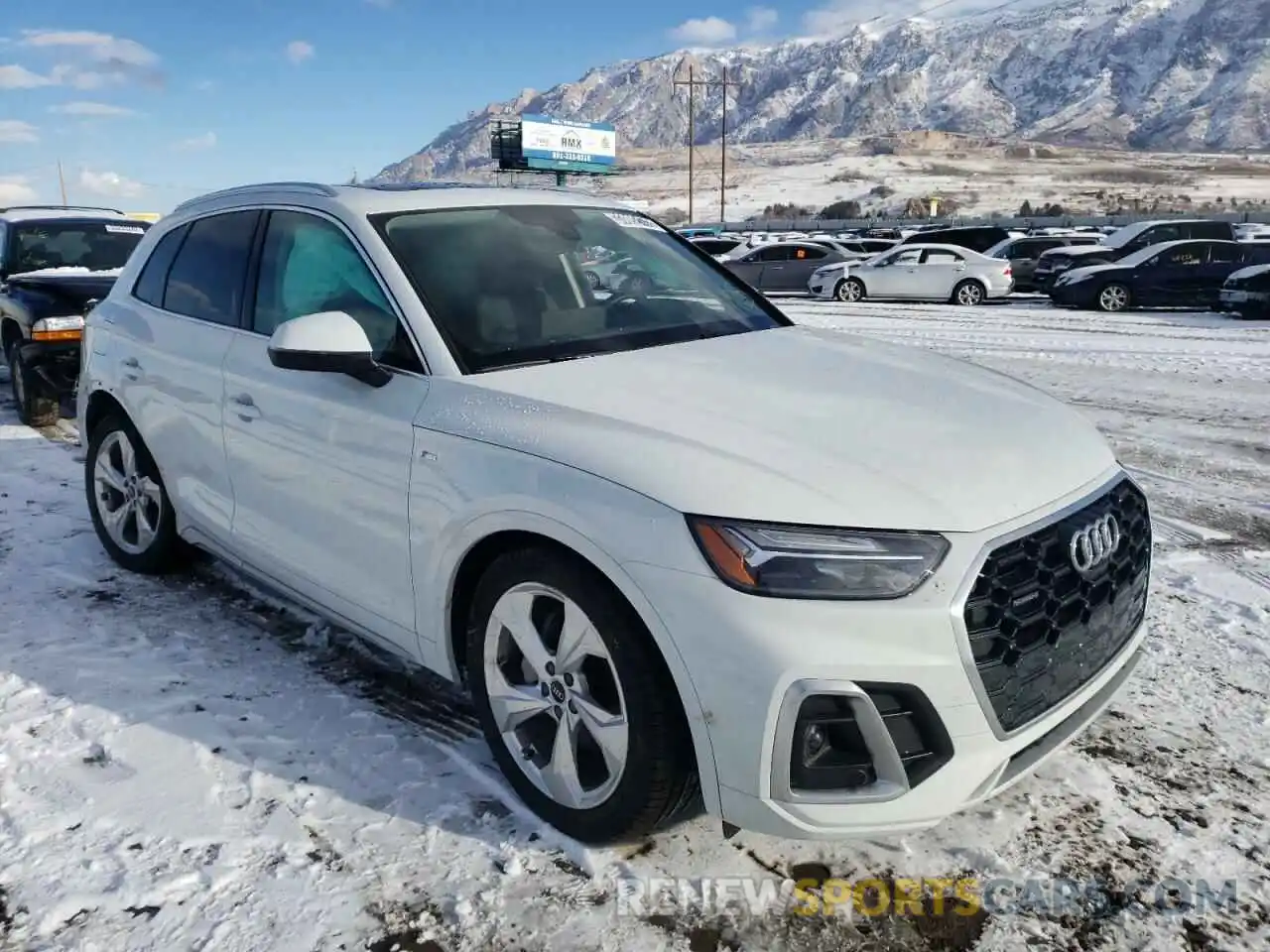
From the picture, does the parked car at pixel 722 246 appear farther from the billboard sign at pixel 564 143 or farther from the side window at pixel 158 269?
the billboard sign at pixel 564 143

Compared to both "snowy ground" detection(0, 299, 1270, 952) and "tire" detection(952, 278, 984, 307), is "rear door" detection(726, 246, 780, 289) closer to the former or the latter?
"tire" detection(952, 278, 984, 307)

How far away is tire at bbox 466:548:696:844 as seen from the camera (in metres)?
2.45

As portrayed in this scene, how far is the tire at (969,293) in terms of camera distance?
843 inches

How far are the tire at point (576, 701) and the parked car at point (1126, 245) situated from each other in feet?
70.7

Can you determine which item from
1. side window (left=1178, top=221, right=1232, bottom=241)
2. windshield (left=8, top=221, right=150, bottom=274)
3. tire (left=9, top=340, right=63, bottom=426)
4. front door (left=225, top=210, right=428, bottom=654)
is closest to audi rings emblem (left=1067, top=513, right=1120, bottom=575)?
front door (left=225, top=210, right=428, bottom=654)

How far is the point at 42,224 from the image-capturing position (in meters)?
9.80

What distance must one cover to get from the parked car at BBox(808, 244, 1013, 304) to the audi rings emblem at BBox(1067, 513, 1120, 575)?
20.0 meters

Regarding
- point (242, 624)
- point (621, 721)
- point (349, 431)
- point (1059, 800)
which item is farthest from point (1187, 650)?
point (242, 624)

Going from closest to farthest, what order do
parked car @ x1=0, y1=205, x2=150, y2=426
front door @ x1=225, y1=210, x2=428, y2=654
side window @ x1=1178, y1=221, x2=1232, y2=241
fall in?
1. front door @ x1=225, y1=210, x2=428, y2=654
2. parked car @ x1=0, y1=205, x2=150, y2=426
3. side window @ x1=1178, y1=221, x2=1232, y2=241

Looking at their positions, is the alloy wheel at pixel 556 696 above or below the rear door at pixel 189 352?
below

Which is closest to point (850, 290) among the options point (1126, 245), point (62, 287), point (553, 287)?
point (1126, 245)

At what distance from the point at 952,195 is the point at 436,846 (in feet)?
369

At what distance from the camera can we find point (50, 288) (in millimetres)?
8336

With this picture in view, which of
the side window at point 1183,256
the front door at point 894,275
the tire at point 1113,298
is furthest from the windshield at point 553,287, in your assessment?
the front door at point 894,275
